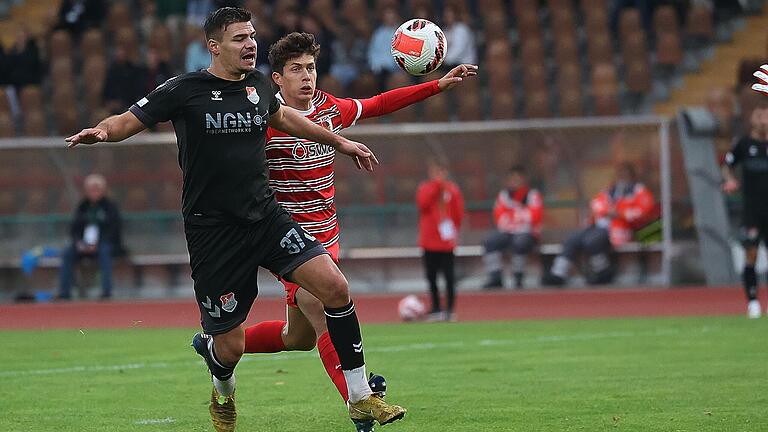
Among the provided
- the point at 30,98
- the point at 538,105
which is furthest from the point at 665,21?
the point at 30,98

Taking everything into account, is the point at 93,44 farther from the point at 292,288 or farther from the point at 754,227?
the point at 292,288

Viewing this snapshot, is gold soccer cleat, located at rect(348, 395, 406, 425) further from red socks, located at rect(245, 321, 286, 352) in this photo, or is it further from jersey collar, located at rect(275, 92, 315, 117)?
jersey collar, located at rect(275, 92, 315, 117)

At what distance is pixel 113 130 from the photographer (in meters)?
6.75

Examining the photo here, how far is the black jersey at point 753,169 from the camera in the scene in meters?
15.3

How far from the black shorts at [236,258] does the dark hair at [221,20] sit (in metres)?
1.00

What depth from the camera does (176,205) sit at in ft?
66.5

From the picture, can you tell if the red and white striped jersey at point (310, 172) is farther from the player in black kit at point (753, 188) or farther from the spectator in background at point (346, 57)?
the spectator in background at point (346, 57)

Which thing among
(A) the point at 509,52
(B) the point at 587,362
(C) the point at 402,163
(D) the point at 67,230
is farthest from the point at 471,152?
(B) the point at 587,362

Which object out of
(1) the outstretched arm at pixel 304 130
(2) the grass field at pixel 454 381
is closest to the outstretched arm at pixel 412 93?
(1) the outstretched arm at pixel 304 130

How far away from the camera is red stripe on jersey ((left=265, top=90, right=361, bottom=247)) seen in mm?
8070

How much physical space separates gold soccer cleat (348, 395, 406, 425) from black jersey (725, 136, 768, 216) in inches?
364

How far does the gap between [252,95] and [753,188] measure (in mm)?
9462

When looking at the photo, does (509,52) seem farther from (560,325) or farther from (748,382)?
(748,382)

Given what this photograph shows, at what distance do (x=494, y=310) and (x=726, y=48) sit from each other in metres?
7.78
